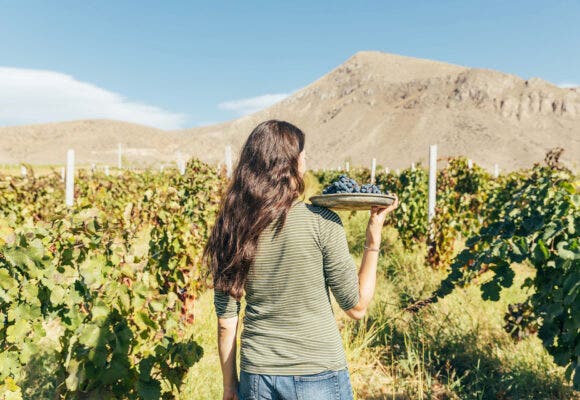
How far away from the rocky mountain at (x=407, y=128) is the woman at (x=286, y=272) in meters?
54.5

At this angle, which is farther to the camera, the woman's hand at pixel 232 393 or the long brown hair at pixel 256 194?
the woman's hand at pixel 232 393

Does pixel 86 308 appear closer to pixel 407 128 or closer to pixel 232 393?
pixel 232 393

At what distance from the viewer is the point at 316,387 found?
5.07ft

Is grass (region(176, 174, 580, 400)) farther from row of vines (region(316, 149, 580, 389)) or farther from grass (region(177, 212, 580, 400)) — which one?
row of vines (region(316, 149, 580, 389))

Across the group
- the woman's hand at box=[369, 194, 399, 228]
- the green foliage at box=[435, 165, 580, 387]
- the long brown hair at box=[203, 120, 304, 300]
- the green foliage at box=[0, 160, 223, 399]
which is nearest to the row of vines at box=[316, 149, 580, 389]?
the green foliage at box=[435, 165, 580, 387]

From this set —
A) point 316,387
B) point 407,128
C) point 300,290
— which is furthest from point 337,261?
point 407,128

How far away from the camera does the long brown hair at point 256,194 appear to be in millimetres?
1566

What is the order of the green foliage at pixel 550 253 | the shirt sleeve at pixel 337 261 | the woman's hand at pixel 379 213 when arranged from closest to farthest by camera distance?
the shirt sleeve at pixel 337 261 → the woman's hand at pixel 379 213 → the green foliage at pixel 550 253

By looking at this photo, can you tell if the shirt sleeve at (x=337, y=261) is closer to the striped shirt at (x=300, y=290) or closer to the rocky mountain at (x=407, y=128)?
the striped shirt at (x=300, y=290)

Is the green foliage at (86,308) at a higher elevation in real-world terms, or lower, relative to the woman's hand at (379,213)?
lower

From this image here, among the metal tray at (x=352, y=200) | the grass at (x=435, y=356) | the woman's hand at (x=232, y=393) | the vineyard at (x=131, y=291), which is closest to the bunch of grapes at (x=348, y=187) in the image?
the metal tray at (x=352, y=200)

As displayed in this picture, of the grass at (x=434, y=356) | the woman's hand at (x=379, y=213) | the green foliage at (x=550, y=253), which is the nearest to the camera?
the woman's hand at (x=379, y=213)

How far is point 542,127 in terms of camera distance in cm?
6712

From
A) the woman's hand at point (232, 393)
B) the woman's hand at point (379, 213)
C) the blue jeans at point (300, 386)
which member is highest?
the woman's hand at point (379, 213)
